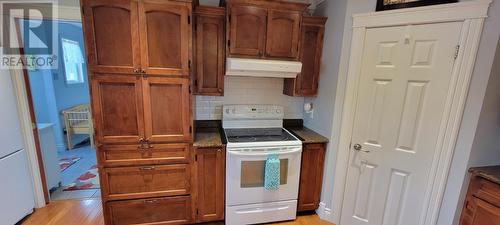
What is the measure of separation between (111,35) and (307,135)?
6.89 ft

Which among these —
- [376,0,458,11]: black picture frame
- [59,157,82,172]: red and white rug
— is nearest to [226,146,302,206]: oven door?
[376,0,458,11]: black picture frame

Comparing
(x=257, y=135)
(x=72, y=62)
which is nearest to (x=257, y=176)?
(x=257, y=135)

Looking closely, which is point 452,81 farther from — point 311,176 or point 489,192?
point 311,176

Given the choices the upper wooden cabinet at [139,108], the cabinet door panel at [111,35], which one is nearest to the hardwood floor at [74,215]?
the upper wooden cabinet at [139,108]

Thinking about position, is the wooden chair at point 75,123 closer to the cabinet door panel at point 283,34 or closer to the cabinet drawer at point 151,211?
the cabinet drawer at point 151,211

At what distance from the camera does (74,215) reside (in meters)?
2.31

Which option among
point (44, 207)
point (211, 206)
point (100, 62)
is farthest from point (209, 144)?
point (44, 207)

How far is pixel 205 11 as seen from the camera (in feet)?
6.79

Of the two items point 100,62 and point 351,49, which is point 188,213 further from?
point 351,49

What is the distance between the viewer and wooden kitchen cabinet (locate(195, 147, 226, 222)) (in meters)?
2.06

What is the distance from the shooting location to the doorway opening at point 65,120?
2.65 metres

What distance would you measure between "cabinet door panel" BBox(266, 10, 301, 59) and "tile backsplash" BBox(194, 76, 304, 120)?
0.51m

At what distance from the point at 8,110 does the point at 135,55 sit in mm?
1465

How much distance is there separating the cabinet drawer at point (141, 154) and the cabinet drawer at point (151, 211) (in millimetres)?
391
